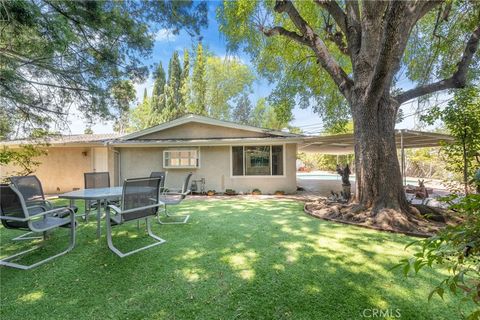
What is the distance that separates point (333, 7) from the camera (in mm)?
6332

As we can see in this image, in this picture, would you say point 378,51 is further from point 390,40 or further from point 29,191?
point 29,191

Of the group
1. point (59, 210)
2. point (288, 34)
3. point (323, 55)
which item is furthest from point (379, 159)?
point (59, 210)

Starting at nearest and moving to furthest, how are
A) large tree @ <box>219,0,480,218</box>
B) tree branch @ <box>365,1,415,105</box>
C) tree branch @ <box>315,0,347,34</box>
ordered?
tree branch @ <box>365,1,415,105</box>, large tree @ <box>219,0,480,218</box>, tree branch @ <box>315,0,347,34</box>

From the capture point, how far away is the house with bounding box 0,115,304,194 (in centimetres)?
1090

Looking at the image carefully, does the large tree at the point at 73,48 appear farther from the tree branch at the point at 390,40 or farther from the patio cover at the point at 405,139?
the patio cover at the point at 405,139

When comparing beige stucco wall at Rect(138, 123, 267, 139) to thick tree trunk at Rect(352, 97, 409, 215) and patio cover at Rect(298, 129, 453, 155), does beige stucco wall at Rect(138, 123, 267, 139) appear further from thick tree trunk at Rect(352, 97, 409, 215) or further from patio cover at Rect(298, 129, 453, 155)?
thick tree trunk at Rect(352, 97, 409, 215)

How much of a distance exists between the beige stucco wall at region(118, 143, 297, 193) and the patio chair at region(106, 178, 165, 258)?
7.05 metres

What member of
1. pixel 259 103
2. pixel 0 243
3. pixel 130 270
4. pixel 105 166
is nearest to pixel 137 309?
pixel 130 270

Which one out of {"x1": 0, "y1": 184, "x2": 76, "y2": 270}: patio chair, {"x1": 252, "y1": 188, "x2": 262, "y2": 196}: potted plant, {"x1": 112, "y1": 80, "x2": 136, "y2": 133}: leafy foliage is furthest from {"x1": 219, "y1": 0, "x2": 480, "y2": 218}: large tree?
{"x1": 0, "y1": 184, "x2": 76, "y2": 270}: patio chair

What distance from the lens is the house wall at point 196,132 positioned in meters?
11.9

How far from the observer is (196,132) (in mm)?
12109

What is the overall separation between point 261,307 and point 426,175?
948 inches

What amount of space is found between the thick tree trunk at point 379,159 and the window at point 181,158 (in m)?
7.58

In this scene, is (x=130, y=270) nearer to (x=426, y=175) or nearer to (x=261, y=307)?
(x=261, y=307)
